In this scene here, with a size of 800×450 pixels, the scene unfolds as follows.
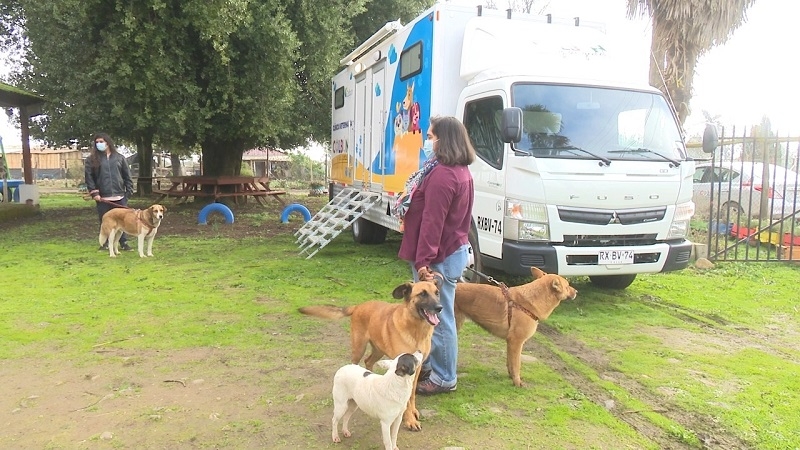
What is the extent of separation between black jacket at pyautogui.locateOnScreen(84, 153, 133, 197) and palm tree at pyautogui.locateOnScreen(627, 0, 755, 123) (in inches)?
388

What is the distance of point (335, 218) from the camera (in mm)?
9734

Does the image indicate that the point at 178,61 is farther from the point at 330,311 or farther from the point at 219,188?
the point at 330,311

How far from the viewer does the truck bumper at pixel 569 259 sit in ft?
17.9

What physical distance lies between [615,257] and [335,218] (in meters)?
5.28

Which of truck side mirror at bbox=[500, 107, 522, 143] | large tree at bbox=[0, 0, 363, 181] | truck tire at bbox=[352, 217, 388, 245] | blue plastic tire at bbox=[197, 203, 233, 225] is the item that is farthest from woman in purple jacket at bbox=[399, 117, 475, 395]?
blue plastic tire at bbox=[197, 203, 233, 225]

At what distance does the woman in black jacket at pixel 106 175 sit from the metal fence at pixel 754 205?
9042 mm

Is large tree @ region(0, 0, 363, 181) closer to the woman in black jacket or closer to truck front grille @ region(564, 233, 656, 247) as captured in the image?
the woman in black jacket

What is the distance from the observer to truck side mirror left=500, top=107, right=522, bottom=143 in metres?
5.26

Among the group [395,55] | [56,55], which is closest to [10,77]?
[56,55]

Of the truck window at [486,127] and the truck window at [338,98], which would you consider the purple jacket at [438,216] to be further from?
the truck window at [338,98]

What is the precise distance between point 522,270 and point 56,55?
13014 mm

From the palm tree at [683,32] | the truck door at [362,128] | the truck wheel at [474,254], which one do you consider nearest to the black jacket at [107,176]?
the truck door at [362,128]

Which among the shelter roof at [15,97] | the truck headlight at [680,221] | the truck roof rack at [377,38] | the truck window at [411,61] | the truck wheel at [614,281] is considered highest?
the truck roof rack at [377,38]

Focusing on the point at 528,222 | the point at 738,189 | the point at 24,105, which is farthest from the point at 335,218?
the point at 24,105
